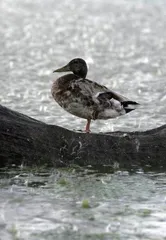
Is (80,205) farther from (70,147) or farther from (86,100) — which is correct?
(86,100)

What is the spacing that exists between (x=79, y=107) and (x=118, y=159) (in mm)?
764

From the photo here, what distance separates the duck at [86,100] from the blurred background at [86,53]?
257cm

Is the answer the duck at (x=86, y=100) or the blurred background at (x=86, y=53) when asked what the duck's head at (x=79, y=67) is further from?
the blurred background at (x=86, y=53)

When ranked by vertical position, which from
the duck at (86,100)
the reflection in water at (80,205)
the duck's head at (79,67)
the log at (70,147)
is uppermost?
the duck's head at (79,67)

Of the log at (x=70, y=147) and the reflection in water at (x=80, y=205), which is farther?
the log at (x=70, y=147)

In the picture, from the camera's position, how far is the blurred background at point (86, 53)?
14.7 meters

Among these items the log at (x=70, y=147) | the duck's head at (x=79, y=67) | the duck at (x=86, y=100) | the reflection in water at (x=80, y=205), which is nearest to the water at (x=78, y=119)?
the reflection in water at (x=80, y=205)

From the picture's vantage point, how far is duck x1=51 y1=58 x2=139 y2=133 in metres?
10.1

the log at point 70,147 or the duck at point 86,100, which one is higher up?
the duck at point 86,100

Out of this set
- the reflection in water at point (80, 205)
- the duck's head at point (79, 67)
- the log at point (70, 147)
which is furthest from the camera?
the duck's head at point (79, 67)

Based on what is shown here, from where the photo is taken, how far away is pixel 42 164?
982 centimetres

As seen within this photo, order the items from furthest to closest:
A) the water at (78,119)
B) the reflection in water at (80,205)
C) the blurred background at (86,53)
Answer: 1. the blurred background at (86,53)
2. the water at (78,119)
3. the reflection in water at (80,205)

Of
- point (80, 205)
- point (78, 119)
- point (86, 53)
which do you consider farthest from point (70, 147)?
point (86, 53)

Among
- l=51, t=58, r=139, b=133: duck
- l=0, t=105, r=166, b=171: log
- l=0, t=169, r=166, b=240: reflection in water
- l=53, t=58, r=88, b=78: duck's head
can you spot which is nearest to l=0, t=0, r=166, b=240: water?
l=0, t=169, r=166, b=240: reflection in water
